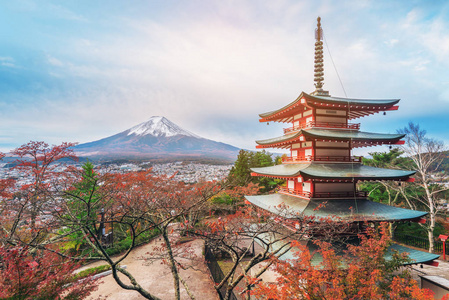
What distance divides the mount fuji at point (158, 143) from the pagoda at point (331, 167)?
5042cm

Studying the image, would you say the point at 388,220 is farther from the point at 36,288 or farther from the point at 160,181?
the point at 160,181

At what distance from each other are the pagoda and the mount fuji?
165 ft

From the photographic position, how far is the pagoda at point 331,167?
836cm

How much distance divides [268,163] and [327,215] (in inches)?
753

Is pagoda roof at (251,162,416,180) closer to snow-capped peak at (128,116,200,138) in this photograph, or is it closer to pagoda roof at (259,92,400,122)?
pagoda roof at (259,92,400,122)

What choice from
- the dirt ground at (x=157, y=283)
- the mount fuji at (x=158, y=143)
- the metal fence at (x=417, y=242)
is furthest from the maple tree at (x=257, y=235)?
the mount fuji at (x=158, y=143)

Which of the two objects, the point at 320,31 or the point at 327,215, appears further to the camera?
the point at 320,31

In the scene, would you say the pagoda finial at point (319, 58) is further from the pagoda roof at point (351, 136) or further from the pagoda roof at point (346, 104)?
the pagoda roof at point (351, 136)

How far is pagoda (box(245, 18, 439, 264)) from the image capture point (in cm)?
836

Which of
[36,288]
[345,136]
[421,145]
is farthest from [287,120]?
[36,288]

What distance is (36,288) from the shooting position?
4828mm

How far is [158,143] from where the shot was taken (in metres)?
74.2

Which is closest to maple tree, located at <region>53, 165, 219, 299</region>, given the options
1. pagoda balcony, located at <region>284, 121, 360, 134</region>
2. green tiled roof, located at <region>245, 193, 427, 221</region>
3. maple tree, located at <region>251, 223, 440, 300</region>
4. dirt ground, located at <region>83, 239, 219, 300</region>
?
dirt ground, located at <region>83, 239, 219, 300</region>

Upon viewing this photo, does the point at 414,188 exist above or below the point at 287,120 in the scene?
below
